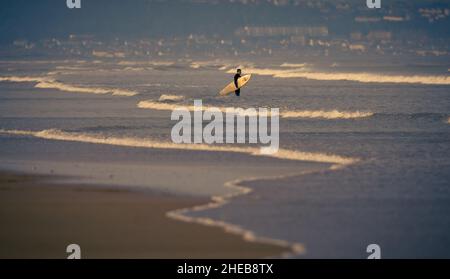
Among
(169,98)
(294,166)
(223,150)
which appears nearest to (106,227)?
(294,166)

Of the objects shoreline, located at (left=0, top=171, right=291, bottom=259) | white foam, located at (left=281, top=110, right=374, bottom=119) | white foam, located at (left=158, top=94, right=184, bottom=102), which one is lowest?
shoreline, located at (left=0, top=171, right=291, bottom=259)

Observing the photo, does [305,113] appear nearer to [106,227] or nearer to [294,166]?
[294,166]

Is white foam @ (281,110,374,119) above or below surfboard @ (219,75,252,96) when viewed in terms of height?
below

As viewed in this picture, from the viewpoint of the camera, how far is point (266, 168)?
2314 centimetres

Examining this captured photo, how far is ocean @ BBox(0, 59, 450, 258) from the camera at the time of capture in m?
16.8

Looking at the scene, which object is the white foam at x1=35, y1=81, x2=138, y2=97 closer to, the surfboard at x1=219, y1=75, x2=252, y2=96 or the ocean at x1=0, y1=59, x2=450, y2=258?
the surfboard at x1=219, y1=75, x2=252, y2=96

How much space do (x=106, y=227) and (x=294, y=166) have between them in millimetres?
6919

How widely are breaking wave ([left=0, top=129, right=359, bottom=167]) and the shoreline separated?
532 cm

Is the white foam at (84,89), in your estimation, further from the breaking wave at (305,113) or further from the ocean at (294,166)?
the breaking wave at (305,113)

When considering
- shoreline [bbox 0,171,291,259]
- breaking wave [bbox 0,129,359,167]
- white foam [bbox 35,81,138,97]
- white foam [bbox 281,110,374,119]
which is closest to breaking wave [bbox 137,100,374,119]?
white foam [bbox 281,110,374,119]

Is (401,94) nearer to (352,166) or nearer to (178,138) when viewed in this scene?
(178,138)

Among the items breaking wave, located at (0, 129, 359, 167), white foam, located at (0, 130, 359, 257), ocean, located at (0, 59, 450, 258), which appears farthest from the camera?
breaking wave, located at (0, 129, 359, 167)

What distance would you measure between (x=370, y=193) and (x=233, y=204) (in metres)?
2.31
